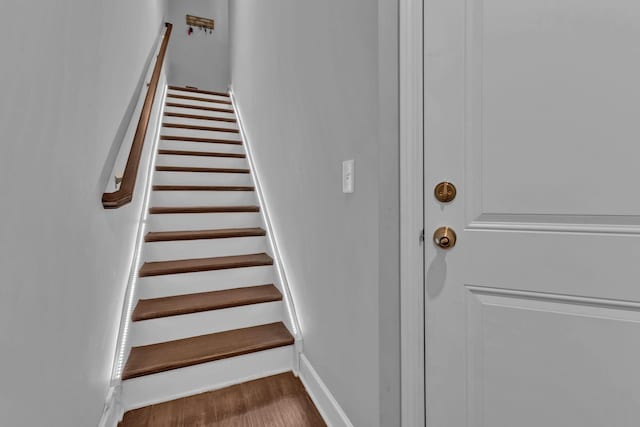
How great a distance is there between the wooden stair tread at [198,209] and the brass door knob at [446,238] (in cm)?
188

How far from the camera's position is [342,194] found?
1.12m

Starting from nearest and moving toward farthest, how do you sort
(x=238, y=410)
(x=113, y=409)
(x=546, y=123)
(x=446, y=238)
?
(x=546, y=123) → (x=446, y=238) → (x=113, y=409) → (x=238, y=410)

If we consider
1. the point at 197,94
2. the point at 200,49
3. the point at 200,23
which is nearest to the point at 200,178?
the point at 197,94

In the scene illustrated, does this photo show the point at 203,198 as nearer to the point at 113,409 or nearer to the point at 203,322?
the point at 203,322

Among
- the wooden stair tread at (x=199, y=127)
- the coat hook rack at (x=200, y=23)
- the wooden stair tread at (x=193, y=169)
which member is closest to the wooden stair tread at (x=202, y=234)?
the wooden stair tread at (x=193, y=169)

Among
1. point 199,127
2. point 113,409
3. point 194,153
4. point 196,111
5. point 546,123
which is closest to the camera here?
point 546,123

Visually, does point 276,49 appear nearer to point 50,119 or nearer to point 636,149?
point 50,119

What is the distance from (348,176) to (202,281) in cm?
133

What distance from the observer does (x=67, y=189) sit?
2.95 ft

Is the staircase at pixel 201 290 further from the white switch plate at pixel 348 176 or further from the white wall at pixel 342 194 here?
the white switch plate at pixel 348 176

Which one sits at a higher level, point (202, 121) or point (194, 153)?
point (202, 121)

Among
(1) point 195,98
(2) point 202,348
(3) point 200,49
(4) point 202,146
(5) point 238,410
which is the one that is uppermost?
(3) point 200,49

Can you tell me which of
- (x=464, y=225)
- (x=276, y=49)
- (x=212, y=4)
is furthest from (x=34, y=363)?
(x=212, y=4)

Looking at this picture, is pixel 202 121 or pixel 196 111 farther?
pixel 196 111
